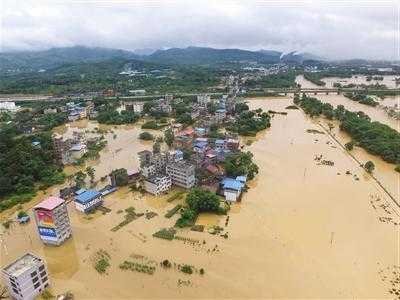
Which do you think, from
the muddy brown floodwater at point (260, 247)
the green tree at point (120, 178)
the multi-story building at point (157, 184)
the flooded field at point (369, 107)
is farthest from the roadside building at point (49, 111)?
the flooded field at point (369, 107)

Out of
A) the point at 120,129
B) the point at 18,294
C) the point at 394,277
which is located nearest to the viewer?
the point at 18,294

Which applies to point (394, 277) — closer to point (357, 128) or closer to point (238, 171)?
point (238, 171)

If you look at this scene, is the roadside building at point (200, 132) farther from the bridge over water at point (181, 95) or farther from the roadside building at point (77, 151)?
the bridge over water at point (181, 95)

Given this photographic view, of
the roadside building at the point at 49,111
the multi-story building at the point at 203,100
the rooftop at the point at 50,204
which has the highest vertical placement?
the rooftop at the point at 50,204

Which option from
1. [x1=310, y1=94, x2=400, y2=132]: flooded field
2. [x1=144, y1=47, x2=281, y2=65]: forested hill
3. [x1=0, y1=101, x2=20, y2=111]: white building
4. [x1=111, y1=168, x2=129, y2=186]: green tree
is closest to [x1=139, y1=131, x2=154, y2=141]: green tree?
[x1=111, y1=168, x2=129, y2=186]: green tree

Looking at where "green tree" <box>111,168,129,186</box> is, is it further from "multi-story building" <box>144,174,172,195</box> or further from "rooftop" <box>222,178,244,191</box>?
"rooftop" <box>222,178,244,191</box>

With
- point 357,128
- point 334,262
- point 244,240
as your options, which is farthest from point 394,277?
point 357,128

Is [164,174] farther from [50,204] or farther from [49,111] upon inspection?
[49,111]
